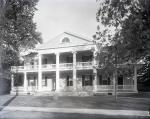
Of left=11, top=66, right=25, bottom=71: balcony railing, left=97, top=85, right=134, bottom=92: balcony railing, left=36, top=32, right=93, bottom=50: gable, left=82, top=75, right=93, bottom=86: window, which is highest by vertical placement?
left=36, top=32, right=93, bottom=50: gable

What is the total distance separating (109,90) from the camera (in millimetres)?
32031

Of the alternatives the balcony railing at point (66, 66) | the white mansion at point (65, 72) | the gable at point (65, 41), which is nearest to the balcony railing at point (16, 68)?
the white mansion at point (65, 72)

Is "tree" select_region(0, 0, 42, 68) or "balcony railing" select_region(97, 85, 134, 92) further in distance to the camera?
"balcony railing" select_region(97, 85, 134, 92)

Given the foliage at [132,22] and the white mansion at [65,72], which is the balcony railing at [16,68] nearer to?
the white mansion at [65,72]

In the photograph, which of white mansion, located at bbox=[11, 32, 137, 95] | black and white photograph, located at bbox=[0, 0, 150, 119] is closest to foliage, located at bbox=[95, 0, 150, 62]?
black and white photograph, located at bbox=[0, 0, 150, 119]

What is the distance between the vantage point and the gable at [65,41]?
110ft

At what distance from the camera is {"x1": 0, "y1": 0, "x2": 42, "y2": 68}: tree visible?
21.5 meters

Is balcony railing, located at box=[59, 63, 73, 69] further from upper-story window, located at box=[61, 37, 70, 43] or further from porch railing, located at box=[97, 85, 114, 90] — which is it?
porch railing, located at box=[97, 85, 114, 90]

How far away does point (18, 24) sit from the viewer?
24.2m

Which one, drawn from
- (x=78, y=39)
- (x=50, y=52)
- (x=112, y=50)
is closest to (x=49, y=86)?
(x=50, y=52)

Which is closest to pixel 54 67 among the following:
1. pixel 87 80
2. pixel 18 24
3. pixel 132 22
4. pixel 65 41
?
pixel 65 41

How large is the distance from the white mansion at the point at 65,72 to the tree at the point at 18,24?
6404mm

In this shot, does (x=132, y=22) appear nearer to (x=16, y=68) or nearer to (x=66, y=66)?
(x=66, y=66)

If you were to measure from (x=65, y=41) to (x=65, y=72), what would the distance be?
181 inches
